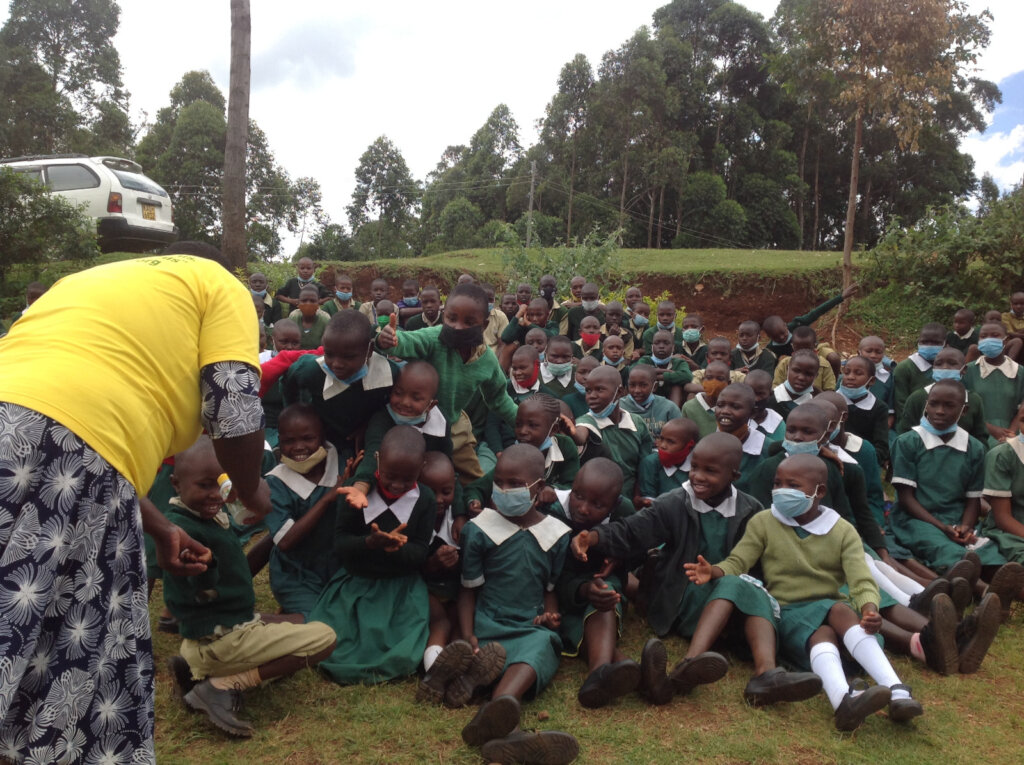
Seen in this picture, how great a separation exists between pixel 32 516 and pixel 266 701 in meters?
1.68

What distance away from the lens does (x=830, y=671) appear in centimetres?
318

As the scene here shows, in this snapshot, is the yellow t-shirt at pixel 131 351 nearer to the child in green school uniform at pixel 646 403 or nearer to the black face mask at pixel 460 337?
the black face mask at pixel 460 337

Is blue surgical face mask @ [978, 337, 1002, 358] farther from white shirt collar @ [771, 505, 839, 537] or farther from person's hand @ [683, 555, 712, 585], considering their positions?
person's hand @ [683, 555, 712, 585]

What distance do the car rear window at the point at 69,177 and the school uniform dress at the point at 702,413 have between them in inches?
427

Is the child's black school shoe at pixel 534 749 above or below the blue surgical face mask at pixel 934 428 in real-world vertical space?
below

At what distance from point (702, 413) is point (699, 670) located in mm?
2521

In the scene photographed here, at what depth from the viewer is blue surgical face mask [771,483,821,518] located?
3.50 meters

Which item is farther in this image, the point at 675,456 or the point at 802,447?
the point at 675,456

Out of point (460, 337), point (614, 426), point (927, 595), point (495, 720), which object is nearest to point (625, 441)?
point (614, 426)

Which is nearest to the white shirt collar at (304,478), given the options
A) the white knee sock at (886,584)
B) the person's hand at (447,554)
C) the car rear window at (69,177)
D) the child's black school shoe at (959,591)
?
the person's hand at (447,554)

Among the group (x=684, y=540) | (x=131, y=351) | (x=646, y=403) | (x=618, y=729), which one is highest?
(x=131, y=351)

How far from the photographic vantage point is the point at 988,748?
2973 millimetres

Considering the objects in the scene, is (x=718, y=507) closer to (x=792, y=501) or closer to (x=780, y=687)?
(x=792, y=501)

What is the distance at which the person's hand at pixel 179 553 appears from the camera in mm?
2361
